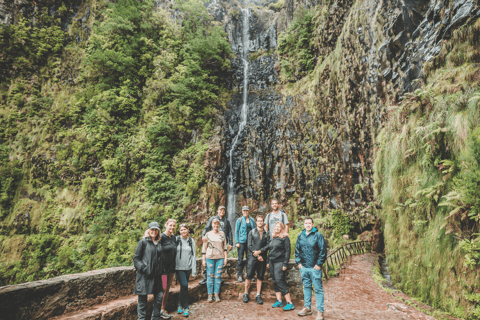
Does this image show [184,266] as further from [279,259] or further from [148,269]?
[279,259]

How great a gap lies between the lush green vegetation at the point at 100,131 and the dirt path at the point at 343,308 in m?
10.4

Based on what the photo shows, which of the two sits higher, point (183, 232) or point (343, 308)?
point (183, 232)

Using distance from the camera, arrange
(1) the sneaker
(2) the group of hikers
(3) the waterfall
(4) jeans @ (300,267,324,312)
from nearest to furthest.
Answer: (2) the group of hikers
(4) jeans @ (300,267,324,312)
(1) the sneaker
(3) the waterfall

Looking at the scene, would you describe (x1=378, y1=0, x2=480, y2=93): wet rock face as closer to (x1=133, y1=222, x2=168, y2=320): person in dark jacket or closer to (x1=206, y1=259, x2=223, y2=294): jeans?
(x1=206, y1=259, x2=223, y2=294): jeans

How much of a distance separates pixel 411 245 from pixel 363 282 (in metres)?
2.00

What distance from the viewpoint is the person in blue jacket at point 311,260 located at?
12.9ft

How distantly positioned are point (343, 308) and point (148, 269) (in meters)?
4.23

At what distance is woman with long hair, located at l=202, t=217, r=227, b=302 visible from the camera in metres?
4.70

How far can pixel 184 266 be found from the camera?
4.25 m

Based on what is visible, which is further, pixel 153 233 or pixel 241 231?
pixel 241 231

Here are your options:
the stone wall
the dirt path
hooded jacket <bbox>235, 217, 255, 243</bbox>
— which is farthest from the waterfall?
the stone wall

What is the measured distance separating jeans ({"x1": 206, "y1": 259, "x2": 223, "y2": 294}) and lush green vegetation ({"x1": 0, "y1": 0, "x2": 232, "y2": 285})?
10083 mm

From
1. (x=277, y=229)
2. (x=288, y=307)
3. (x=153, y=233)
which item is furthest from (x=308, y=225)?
(x=153, y=233)

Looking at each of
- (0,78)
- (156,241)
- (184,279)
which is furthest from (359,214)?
(0,78)
